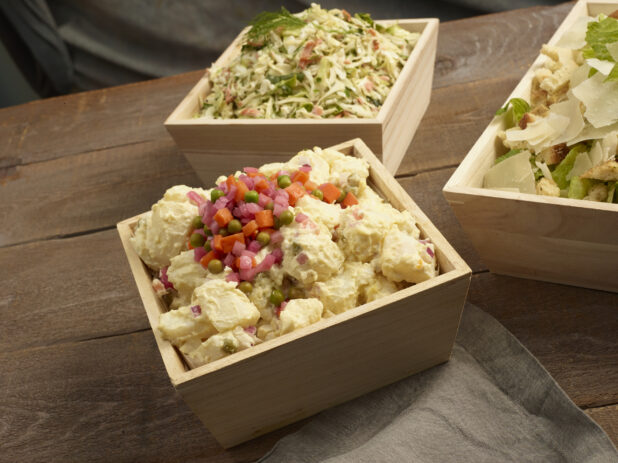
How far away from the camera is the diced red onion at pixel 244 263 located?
100cm

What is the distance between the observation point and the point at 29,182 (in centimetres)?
195

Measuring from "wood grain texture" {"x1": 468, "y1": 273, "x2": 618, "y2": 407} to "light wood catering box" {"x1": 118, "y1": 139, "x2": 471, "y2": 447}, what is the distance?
8.1 inches

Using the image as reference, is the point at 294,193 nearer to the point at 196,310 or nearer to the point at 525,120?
the point at 196,310

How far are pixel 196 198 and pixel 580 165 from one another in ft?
2.74

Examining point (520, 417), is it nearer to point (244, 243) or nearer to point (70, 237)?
point (244, 243)

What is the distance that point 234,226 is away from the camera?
1.02 metres

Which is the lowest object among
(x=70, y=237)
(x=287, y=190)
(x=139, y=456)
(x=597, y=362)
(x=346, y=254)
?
(x=597, y=362)

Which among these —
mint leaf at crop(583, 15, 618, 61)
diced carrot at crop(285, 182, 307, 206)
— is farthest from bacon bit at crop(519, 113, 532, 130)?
diced carrot at crop(285, 182, 307, 206)

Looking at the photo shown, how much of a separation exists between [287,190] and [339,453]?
54cm

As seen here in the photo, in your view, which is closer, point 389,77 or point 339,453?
point 339,453

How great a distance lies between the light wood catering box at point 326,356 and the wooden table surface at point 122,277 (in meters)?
0.12

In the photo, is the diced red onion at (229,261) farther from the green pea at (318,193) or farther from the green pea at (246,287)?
the green pea at (318,193)

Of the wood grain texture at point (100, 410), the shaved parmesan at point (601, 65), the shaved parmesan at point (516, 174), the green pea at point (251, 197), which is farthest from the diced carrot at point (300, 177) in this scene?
the shaved parmesan at point (601, 65)

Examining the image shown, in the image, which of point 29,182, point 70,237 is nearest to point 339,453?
point 70,237
